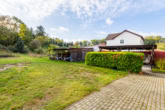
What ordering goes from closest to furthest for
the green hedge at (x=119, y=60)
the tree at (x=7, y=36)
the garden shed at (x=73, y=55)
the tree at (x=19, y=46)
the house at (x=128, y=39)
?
the green hedge at (x=119, y=60) < the garden shed at (x=73, y=55) < the house at (x=128, y=39) < the tree at (x=19, y=46) < the tree at (x=7, y=36)

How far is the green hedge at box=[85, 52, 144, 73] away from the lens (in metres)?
7.14

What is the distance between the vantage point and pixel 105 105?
8.61 feet

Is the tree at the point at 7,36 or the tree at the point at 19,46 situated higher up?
the tree at the point at 7,36

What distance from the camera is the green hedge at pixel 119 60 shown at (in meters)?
7.14

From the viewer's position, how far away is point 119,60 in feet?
26.2

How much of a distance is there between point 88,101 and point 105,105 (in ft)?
1.93

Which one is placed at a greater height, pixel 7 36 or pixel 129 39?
pixel 7 36

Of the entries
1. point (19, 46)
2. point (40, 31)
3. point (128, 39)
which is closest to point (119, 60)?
point (128, 39)

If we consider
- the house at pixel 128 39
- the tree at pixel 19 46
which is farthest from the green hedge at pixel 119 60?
the tree at pixel 19 46

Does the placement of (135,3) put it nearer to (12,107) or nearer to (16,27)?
(12,107)

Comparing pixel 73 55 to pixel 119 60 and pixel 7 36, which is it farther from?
pixel 7 36

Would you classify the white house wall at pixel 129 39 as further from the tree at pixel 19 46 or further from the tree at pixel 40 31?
the tree at pixel 40 31

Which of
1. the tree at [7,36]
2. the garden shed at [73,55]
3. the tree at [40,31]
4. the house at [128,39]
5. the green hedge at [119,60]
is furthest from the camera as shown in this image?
the tree at [40,31]

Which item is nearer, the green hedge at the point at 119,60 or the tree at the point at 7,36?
the green hedge at the point at 119,60
